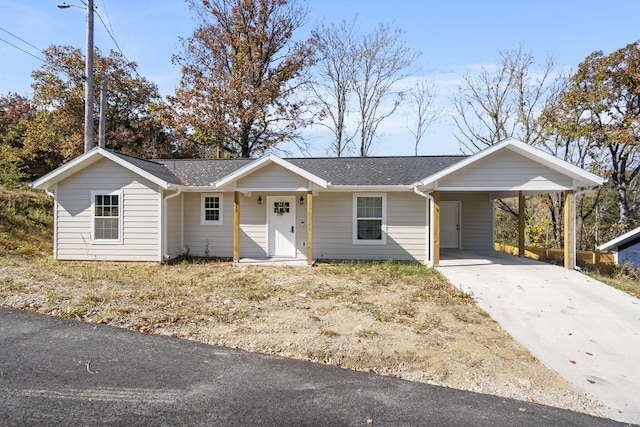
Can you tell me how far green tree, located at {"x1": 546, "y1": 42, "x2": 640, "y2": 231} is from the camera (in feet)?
53.5

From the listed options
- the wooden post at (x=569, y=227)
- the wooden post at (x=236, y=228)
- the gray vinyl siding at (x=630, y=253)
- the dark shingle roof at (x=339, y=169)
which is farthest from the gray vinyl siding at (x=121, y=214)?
the gray vinyl siding at (x=630, y=253)

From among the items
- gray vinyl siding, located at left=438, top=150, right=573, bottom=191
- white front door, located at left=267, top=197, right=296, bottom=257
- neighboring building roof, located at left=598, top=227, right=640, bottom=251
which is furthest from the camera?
neighboring building roof, located at left=598, top=227, right=640, bottom=251

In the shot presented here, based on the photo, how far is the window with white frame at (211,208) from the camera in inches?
488

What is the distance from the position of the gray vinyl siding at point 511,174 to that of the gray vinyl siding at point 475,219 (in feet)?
11.8

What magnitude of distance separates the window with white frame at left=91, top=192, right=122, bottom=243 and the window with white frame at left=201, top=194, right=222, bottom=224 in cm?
255

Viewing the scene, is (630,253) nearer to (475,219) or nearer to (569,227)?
(475,219)

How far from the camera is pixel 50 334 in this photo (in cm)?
487

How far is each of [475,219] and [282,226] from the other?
24.3ft

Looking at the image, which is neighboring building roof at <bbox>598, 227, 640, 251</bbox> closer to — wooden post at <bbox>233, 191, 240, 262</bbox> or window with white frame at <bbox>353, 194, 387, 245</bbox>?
window with white frame at <bbox>353, 194, 387, 245</bbox>

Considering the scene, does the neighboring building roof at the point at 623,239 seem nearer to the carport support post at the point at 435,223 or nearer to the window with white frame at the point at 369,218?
the carport support post at the point at 435,223

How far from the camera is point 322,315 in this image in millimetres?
6039

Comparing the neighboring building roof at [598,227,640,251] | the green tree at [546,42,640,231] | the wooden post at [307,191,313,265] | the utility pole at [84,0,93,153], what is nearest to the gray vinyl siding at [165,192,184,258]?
the wooden post at [307,191,313,265]

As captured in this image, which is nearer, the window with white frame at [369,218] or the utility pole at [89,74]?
the window with white frame at [369,218]

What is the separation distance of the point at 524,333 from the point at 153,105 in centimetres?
2346
